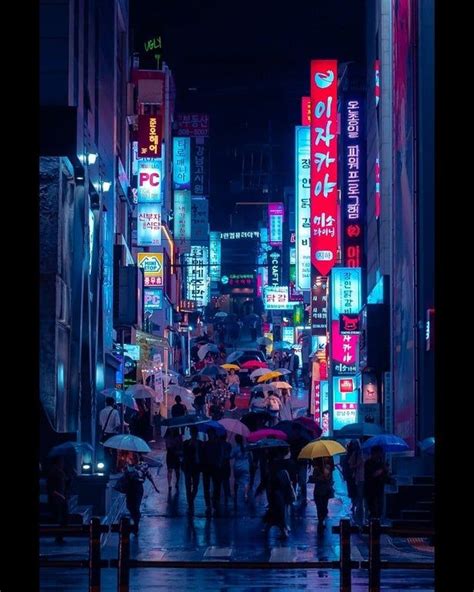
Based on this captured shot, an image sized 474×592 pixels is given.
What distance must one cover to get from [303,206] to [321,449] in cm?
3102

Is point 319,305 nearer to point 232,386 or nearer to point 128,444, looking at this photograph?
point 232,386

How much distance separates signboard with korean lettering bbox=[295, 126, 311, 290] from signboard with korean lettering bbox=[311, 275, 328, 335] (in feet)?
Answer: 9.41

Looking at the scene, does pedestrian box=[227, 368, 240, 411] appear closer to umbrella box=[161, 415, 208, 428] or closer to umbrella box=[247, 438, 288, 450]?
umbrella box=[161, 415, 208, 428]

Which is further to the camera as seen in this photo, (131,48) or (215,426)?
(131,48)

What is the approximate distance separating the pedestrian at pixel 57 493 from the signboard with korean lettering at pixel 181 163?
202ft

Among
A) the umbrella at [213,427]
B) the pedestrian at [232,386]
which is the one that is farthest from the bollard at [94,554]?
the pedestrian at [232,386]

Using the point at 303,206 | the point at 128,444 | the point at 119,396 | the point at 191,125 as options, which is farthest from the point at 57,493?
the point at 191,125

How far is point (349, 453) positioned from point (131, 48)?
3814 cm

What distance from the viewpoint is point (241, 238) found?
13962 centimetres

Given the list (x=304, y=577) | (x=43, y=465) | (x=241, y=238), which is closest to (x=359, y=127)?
(x=43, y=465)

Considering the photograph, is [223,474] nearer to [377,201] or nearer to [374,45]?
[377,201]

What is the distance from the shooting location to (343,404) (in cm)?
3822

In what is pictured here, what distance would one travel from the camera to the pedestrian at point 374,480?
70.3ft

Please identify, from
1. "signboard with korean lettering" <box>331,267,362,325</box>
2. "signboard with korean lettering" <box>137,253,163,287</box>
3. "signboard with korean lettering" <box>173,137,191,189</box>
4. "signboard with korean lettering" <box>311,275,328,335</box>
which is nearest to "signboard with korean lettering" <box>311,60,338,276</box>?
"signboard with korean lettering" <box>331,267,362,325</box>
